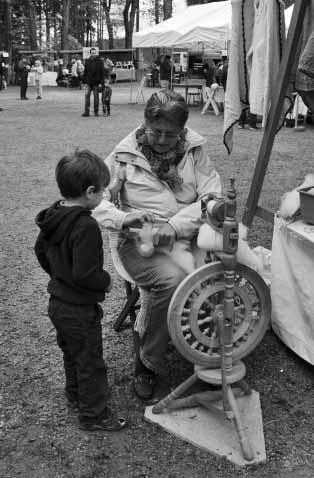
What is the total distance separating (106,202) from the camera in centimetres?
247

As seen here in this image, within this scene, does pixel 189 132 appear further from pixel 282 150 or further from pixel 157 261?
pixel 282 150

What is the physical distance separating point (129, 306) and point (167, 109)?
1056 mm

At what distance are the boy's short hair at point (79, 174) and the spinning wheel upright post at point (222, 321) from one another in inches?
18.7

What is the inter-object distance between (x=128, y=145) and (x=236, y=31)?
1138mm

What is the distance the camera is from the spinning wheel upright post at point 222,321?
2037mm

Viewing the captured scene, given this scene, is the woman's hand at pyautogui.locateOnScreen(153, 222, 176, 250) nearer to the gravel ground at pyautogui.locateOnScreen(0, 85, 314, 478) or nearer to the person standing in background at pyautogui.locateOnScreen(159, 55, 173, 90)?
the gravel ground at pyautogui.locateOnScreen(0, 85, 314, 478)

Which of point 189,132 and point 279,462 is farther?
point 189,132

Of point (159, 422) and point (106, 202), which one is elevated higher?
point (106, 202)

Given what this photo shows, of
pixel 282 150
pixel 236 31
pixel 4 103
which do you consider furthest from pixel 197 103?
pixel 236 31

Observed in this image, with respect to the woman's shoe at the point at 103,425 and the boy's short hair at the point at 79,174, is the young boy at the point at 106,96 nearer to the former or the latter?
the boy's short hair at the point at 79,174

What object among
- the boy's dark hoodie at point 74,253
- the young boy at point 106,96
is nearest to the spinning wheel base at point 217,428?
the boy's dark hoodie at point 74,253

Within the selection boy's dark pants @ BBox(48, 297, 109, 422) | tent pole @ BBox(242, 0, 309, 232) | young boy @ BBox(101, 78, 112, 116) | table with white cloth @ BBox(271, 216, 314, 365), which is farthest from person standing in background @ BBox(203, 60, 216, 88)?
boy's dark pants @ BBox(48, 297, 109, 422)

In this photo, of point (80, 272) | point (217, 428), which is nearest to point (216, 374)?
point (217, 428)

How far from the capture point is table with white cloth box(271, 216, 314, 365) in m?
2.60
